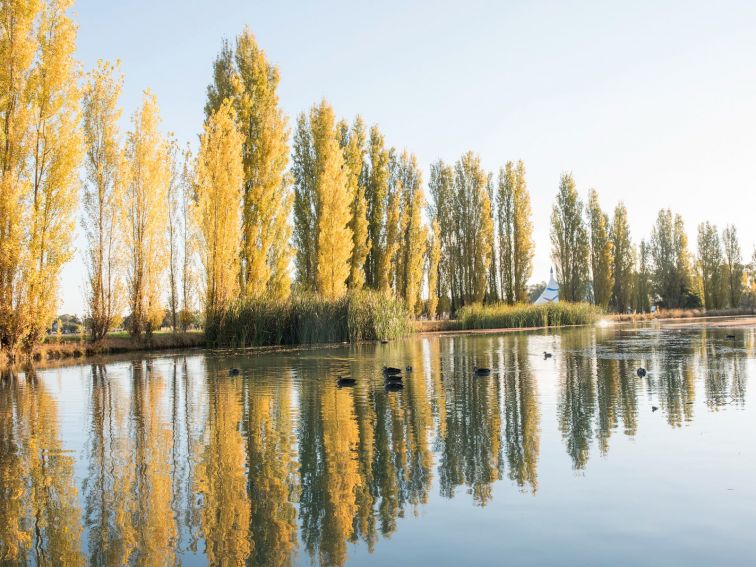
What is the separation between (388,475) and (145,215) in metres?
19.7

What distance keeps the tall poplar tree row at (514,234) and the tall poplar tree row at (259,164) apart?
1828cm

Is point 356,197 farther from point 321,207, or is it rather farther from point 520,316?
point 520,316

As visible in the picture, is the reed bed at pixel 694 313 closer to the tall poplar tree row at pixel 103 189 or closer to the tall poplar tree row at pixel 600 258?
the tall poplar tree row at pixel 600 258

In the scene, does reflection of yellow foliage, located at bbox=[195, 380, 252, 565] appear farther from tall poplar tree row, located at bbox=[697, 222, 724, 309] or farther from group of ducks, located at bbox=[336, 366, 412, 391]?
tall poplar tree row, located at bbox=[697, 222, 724, 309]

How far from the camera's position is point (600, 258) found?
45.9 metres

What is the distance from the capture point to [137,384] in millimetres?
11734

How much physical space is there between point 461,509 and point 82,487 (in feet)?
8.95

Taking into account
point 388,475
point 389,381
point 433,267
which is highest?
point 433,267

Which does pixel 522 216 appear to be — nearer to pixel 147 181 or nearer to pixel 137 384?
pixel 147 181

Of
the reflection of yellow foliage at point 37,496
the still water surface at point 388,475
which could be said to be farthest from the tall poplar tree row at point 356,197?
the reflection of yellow foliage at point 37,496

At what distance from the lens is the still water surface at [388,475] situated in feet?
12.0

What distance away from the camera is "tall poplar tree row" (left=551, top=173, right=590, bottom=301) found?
147 ft

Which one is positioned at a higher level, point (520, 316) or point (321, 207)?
point (321, 207)

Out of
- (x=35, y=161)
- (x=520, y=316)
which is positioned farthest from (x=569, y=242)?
(x=35, y=161)
